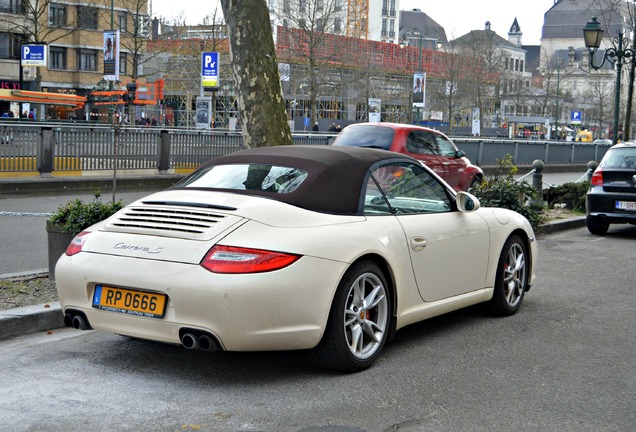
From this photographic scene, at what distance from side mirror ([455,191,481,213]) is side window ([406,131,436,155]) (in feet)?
34.7

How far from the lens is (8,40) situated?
68.8m

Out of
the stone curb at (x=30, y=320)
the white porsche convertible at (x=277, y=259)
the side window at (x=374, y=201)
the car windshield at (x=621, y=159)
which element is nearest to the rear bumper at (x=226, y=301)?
the white porsche convertible at (x=277, y=259)

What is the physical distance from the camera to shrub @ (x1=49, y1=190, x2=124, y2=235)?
781 cm

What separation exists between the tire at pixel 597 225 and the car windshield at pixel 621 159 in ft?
2.77

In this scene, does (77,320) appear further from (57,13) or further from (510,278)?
(57,13)

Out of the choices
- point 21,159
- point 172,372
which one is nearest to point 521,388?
point 172,372

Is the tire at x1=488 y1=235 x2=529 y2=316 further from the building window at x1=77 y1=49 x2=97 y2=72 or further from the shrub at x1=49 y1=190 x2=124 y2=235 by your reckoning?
the building window at x1=77 y1=49 x2=97 y2=72

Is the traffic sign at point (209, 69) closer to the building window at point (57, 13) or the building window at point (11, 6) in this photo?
the building window at point (11, 6)

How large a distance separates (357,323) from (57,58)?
7432 cm

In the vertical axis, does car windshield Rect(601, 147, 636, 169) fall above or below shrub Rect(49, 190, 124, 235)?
above

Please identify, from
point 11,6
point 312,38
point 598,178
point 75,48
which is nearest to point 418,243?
point 598,178

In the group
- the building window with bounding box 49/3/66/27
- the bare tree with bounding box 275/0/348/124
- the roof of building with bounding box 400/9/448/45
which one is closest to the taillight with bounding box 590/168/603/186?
the bare tree with bounding box 275/0/348/124

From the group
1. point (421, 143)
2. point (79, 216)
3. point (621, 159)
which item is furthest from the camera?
point (421, 143)

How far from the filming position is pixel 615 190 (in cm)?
1405
